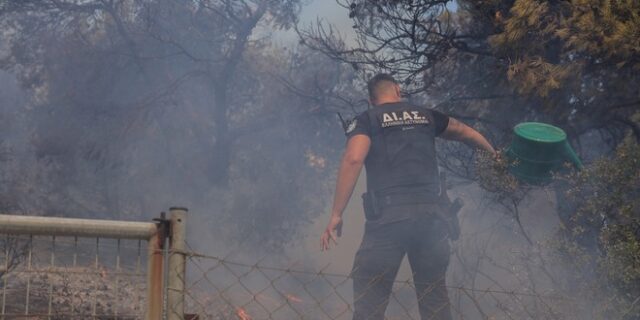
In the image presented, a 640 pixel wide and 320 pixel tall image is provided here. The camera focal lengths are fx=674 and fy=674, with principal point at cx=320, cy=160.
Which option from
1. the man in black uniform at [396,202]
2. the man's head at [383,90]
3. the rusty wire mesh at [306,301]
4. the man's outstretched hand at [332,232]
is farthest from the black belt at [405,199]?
the man's head at [383,90]

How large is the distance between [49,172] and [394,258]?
12362 millimetres

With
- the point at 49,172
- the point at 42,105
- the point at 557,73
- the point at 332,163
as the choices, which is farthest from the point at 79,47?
the point at 557,73

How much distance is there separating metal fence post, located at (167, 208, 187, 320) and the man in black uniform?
172 centimetres

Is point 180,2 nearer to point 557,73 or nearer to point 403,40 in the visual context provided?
point 403,40

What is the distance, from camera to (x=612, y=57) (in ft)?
18.5

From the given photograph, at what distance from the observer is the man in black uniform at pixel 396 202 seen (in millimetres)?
4164

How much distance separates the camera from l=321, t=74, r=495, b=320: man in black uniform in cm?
416

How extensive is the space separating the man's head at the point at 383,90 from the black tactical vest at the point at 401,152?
0.16 meters

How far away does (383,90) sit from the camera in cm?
481

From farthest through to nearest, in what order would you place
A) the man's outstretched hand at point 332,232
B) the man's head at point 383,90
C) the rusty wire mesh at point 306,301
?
the rusty wire mesh at point 306,301, the man's head at point 383,90, the man's outstretched hand at point 332,232

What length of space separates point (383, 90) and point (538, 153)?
1210 mm

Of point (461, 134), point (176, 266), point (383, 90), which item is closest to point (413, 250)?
point (461, 134)

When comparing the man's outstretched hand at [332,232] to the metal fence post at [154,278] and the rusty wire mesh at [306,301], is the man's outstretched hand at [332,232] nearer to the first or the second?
the rusty wire mesh at [306,301]

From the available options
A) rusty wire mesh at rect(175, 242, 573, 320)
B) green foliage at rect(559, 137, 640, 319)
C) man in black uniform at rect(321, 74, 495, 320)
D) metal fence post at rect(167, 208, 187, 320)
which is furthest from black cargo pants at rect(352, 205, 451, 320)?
metal fence post at rect(167, 208, 187, 320)
